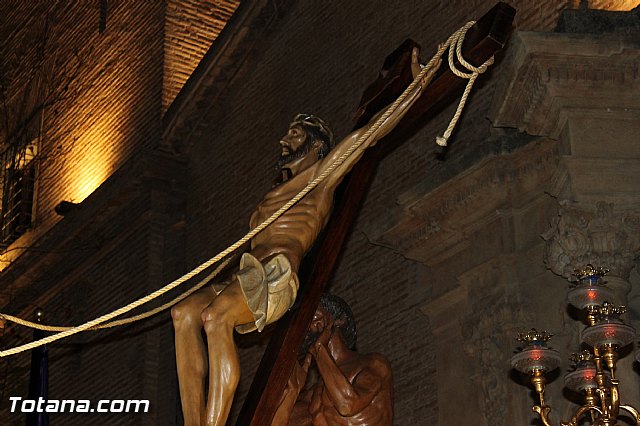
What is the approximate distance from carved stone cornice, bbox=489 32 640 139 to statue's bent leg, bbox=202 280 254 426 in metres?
3.21

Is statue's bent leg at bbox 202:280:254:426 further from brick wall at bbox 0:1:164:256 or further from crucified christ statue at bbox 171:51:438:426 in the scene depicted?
brick wall at bbox 0:1:164:256

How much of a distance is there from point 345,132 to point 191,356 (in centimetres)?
625

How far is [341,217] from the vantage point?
645 centimetres

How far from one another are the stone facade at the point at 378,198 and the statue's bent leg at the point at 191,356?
298 cm

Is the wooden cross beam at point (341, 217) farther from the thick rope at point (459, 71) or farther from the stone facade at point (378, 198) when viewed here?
the stone facade at point (378, 198)

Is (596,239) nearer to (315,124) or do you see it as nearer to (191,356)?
(315,124)

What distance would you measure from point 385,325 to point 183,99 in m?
5.01

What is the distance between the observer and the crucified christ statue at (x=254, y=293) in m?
6.02

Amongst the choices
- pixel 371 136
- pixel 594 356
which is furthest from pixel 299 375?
pixel 594 356

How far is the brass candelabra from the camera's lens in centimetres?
625

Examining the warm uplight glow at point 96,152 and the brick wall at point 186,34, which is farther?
the warm uplight glow at point 96,152

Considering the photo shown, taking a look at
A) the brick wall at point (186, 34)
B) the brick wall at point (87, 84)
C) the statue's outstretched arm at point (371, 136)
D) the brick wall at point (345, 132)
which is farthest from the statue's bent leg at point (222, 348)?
the brick wall at point (186, 34)

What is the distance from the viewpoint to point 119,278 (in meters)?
15.0

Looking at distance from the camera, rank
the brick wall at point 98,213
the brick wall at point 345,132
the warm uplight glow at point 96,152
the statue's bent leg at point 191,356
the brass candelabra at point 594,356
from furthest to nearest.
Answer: the warm uplight glow at point 96,152, the brick wall at point 98,213, the brick wall at point 345,132, the brass candelabra at point 594,356, the statue's bent leg at point 191,356
